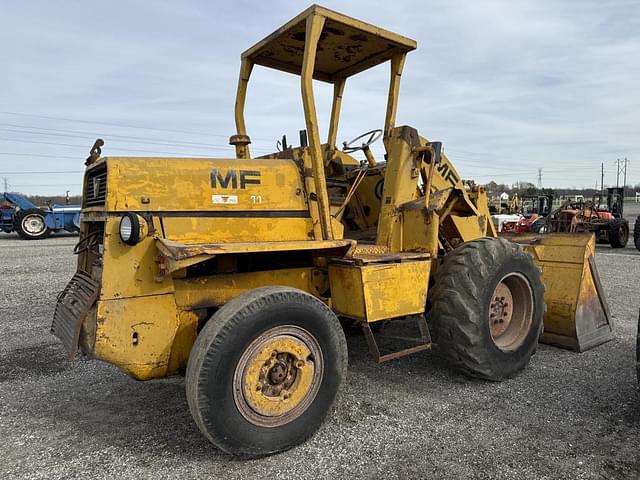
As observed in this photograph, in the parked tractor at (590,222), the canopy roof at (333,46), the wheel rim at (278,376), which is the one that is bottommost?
the wheel rim at (278,376)

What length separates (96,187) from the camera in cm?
369

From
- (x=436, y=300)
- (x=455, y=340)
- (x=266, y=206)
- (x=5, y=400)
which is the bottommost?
(x=5, y=400)

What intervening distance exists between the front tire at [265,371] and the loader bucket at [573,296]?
3098 millimetres

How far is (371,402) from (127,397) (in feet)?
6.82

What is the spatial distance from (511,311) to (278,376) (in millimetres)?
2652

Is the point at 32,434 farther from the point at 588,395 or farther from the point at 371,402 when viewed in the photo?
the point at 588,395

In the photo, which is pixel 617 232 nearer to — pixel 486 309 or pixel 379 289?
pixel 486 309

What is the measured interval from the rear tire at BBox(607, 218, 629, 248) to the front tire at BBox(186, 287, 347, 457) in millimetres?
17217

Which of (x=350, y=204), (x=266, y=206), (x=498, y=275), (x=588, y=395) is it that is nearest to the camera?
(x=266, y=206)

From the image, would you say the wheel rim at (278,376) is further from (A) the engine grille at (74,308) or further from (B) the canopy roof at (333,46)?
(B) the canopy roof at (333,46)

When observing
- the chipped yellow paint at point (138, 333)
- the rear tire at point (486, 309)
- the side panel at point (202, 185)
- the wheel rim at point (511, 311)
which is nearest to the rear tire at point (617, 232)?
the rear tire at point (486, 309)

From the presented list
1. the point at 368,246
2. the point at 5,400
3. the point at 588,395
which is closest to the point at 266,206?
the point at 368,246

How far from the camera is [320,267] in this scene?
4.20 meters

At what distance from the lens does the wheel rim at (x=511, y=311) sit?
15.3ft
